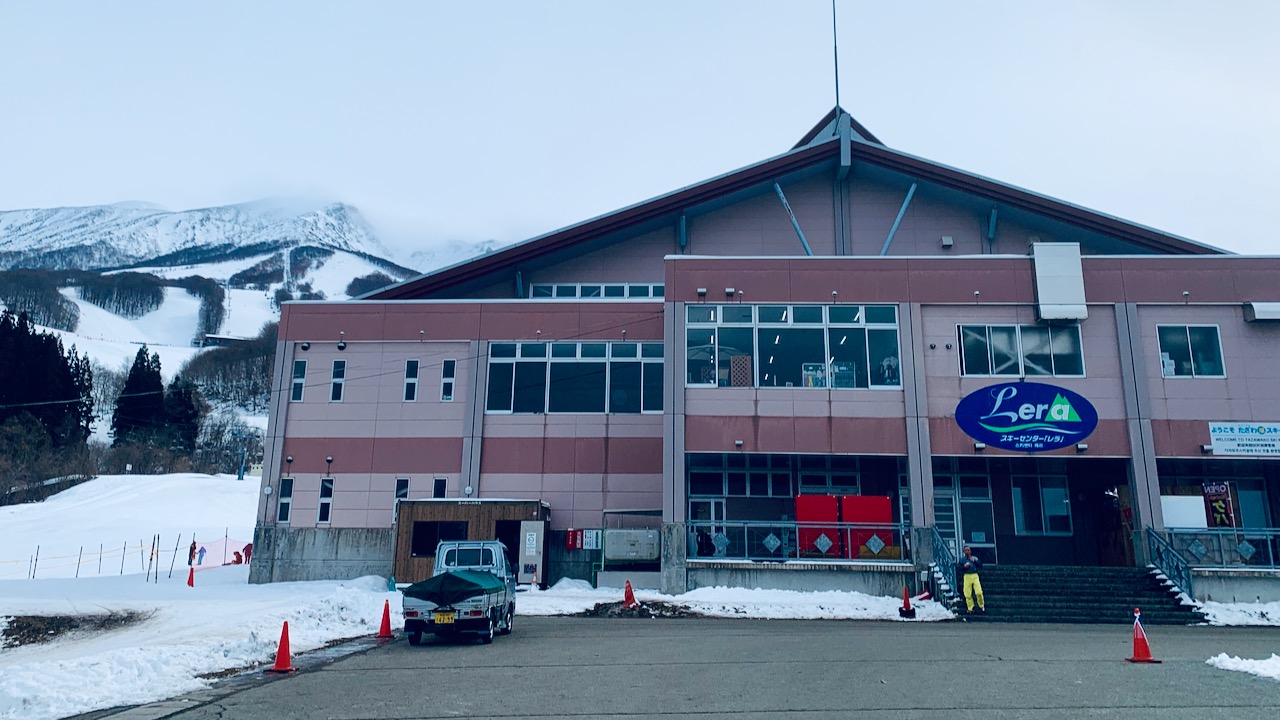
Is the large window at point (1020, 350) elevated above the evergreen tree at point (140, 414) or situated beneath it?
situated beneath

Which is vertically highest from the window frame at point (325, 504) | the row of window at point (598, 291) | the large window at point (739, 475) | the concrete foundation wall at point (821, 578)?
the row of window at point (598, 291)

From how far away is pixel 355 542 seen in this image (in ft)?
96.3

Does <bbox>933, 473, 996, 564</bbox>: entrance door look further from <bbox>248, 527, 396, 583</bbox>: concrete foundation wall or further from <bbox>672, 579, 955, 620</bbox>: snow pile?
<bbox>248, 527, 396, 583</bbox>: concrete foundation wall

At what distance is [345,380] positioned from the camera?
30766mm

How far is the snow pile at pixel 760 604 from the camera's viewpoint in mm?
22234

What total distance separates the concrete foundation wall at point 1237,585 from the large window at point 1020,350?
6156 millimetres

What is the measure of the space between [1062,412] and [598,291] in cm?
1582

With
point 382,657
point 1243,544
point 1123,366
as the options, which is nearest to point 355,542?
point 382,657

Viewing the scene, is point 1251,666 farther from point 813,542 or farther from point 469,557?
point 813,542

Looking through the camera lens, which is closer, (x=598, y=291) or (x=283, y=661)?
(x=283, y=661)

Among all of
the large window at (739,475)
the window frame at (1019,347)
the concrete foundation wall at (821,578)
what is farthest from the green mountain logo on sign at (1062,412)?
the large window at (739,475)

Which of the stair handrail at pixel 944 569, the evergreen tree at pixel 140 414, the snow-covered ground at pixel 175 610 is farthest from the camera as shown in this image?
the evergreen tree at pixel 140 414

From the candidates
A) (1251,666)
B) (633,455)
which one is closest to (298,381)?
(633,455)

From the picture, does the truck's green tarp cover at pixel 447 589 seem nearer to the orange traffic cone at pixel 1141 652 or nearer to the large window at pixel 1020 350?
the orange traffic cone at pixel 1141 652
